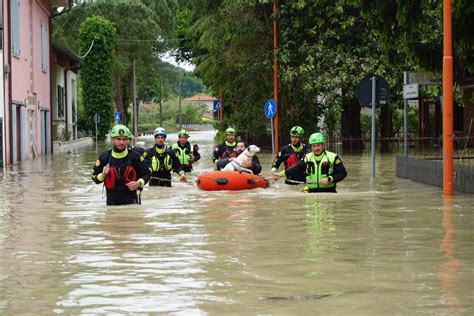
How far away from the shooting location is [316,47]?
134ft

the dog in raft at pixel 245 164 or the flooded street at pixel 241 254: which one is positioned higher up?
the dog in raft at pixel 245 164

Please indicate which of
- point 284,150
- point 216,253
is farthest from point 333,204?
point 216,253

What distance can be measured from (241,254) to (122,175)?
463cm

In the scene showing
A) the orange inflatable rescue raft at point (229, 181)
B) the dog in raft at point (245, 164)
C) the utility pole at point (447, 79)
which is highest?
the utility pole at point (447, 79)

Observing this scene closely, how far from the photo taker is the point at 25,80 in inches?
1549

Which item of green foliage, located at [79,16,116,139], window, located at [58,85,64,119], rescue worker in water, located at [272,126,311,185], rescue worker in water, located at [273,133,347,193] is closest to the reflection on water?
rescue worker in water, located at [273,133,347,193]

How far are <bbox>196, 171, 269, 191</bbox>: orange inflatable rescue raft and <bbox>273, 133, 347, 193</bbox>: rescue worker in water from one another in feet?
9.09

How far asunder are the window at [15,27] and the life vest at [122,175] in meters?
21.8

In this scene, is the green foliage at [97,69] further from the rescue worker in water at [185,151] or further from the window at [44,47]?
the rescue worker in water at [185,151]

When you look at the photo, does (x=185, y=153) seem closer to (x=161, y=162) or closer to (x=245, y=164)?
(x=245, y=164)

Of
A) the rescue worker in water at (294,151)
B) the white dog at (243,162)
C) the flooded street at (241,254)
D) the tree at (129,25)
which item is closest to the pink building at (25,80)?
the white dog at (243,162)

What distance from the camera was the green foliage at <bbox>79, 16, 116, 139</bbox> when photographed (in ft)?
249

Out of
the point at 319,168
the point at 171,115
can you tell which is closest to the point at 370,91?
the point at 319,168

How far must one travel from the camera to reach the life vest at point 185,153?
84.6 feet
